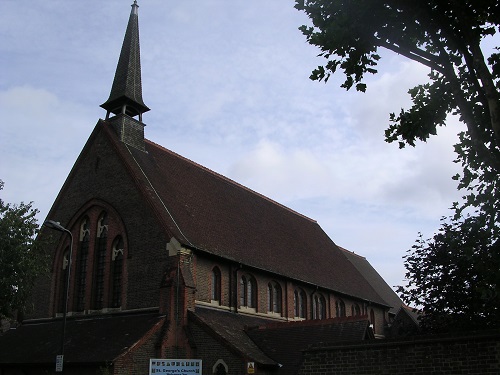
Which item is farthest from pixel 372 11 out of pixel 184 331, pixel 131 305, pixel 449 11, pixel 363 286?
pixel 363 286

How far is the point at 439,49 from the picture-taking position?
11.2 m

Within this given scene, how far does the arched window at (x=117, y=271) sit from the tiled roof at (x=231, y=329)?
154 inches

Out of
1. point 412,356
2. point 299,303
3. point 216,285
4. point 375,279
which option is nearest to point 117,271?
point 216,285

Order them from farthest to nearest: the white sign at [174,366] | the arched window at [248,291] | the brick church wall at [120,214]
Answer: the arched window at [248,291]
the brick church wall at [120,214]
the white sign at [174,366]

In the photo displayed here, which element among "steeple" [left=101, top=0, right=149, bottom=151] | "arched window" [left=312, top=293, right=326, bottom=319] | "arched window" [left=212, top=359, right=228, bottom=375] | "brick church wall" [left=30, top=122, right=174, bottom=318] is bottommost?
"arched window" [left=212, top=359, right=228, bottom=375]

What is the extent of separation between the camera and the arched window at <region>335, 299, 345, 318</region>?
35812mm

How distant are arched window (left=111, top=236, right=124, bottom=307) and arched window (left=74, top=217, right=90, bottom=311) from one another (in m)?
1.92

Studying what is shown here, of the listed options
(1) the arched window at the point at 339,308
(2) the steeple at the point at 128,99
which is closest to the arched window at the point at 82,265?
(2) the steeple at the point at 128,99

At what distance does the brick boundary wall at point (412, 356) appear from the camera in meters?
12.7

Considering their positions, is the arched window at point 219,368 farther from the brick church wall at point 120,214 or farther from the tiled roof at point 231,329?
the brick church wall at point 120,214

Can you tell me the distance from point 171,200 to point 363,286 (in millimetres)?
19743

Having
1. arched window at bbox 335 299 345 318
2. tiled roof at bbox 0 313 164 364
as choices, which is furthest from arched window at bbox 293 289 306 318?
tiled roof at bbox 0 313 164 364

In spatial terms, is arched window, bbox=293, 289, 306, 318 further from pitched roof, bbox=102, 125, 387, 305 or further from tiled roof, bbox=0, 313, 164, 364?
tiled roof, bbox=0, 313, 164, 364

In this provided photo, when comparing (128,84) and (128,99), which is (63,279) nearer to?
(128,99)
